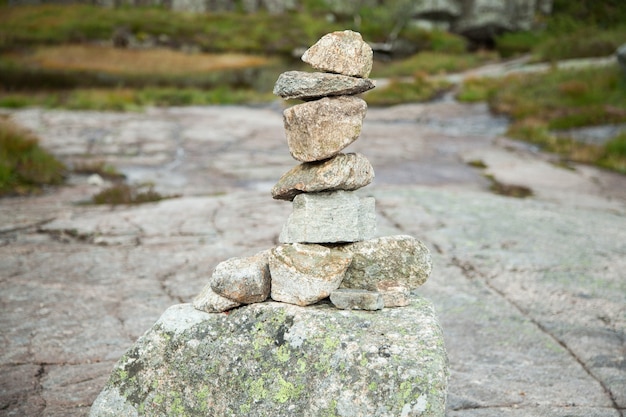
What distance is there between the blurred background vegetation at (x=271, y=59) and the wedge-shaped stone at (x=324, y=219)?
9.61 meters

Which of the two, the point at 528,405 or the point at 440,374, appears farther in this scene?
the point at 528,405

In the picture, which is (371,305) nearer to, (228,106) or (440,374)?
(440,374)

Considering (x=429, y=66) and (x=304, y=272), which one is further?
(x=429, y=66)

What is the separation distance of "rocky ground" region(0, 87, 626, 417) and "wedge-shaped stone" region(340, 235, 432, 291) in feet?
3.91

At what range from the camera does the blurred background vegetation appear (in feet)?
72.9

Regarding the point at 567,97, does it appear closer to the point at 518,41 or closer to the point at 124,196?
the point at 124,196

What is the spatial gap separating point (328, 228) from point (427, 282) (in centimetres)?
317

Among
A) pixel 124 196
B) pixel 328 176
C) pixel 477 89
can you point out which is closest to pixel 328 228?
pixel 328 176

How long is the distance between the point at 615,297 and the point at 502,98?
17.9 meters

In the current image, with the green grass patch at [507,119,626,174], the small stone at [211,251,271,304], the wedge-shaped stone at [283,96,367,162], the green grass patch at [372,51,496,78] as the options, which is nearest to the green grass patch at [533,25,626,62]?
the green grass patch at [372,51,496,78]

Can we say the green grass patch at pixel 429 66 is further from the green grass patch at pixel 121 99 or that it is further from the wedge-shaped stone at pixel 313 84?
the wedge-shaped stone at pixel 313 84

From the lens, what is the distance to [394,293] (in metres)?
4.25

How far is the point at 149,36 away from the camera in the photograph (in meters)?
49.7

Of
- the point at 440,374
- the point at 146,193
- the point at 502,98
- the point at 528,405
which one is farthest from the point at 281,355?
the point at 502,98
